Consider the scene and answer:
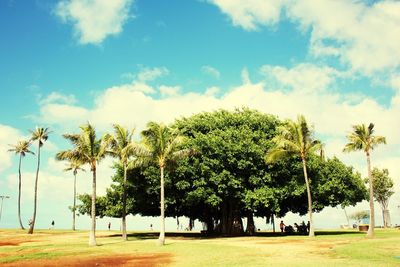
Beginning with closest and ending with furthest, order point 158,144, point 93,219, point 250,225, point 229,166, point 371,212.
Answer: point 93,219
point 158,144
point 371,212
point 229,166
point 250,225

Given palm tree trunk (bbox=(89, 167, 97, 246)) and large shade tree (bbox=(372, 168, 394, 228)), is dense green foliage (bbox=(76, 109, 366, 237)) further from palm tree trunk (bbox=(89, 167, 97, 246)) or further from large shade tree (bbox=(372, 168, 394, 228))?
large shade tree (bbox=(372, 168, 394, 228))

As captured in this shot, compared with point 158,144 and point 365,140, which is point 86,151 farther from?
point 365,140

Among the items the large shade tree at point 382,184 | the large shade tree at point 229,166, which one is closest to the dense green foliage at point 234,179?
the large shade tree at point 229,166

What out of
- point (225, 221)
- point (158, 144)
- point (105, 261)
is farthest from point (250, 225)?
point (105, 261)

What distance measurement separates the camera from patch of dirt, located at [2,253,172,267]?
68.0 feet

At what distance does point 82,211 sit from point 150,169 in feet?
36.0

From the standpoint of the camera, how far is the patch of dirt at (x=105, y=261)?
20.7 metres

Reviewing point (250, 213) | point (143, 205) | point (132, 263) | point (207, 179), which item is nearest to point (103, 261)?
point (132, 263)

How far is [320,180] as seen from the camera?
44.0m

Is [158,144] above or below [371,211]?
above

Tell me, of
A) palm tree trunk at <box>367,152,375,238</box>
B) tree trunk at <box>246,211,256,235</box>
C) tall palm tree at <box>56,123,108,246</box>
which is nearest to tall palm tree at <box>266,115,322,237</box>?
palm tree trunk at <box>367,152,375,238</box>

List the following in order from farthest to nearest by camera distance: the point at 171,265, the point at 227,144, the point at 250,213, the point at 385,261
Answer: the point at 250,213 < the point at 227,144 < the point at 171,265 < the point at 385,261

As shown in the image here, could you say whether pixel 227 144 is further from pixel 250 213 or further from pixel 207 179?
pixel 250 213

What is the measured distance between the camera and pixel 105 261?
72.2 ft
